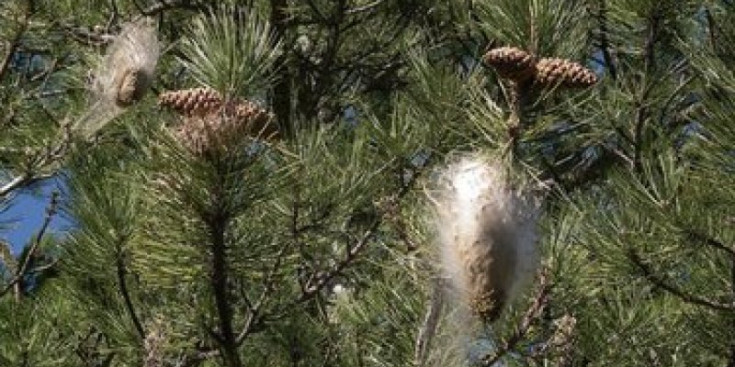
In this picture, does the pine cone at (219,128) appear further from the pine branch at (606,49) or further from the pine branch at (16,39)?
the pine branch at (606,49)

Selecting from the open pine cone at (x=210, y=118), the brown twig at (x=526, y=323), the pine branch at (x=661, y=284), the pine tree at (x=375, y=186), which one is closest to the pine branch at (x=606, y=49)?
the pine tree at (x=375, y=186)

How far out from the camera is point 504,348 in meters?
1.46

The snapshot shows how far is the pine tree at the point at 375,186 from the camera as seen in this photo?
3.62ft

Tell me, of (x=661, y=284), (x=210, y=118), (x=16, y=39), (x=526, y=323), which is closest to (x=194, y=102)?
(x=210, y=118)

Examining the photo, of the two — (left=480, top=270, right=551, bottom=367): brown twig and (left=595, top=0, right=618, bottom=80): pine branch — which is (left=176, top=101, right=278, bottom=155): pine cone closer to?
(left=480, top=270, right=551, bottom=367): brown twig

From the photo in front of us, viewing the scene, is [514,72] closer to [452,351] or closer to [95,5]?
[452,351]

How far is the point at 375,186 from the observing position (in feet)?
5.08

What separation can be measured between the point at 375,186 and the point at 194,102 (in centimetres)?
52

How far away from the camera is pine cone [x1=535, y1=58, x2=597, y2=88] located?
969 mm

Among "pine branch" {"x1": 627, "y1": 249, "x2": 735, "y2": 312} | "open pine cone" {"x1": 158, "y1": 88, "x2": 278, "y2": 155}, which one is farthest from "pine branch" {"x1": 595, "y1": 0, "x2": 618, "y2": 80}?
"open pine cone" {"x1": 158, "y1": 88, "x2": 278, "y2": 155}

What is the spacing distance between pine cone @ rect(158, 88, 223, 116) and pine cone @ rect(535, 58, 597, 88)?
0.94 ft

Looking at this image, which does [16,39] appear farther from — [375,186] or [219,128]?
[219,128]

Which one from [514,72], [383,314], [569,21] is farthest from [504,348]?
[514,72]

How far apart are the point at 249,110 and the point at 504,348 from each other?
0.52 metres
